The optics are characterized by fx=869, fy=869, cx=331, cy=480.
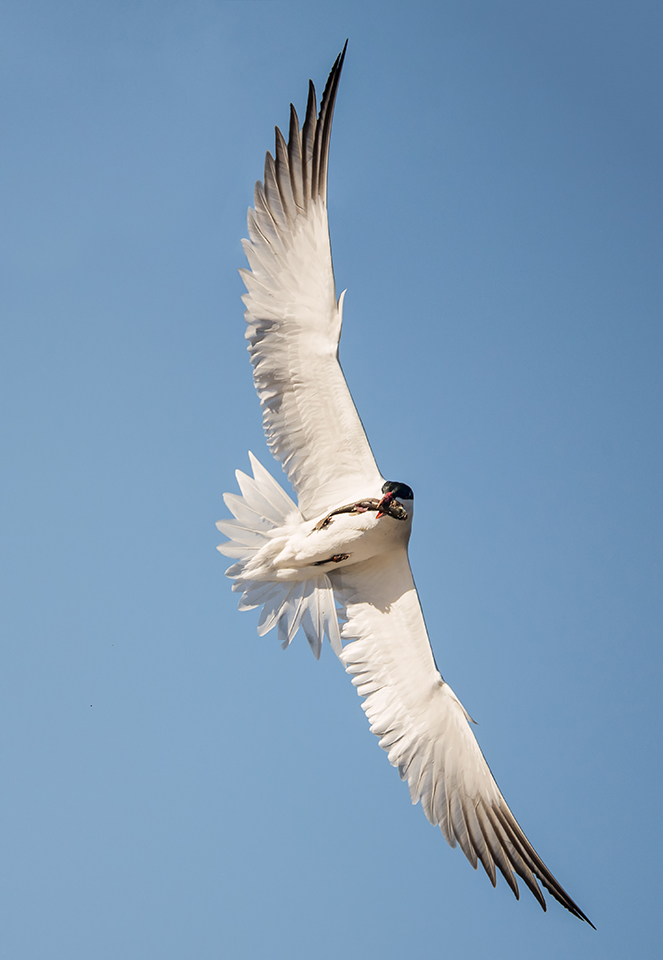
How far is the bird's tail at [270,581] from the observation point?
22.5 feet

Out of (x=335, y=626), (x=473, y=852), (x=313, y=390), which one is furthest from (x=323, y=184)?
(x=473, y=852)

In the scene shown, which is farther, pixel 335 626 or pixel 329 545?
pixel 335 626

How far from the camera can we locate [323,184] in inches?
250

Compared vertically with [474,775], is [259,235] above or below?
above

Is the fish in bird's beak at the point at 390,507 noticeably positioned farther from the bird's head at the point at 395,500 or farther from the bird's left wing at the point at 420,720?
the bird's left wing at the point at 420,720

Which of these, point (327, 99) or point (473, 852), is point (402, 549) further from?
point (327, 99)

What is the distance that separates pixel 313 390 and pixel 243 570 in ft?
5.15

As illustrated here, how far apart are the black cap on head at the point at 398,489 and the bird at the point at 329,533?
2cm

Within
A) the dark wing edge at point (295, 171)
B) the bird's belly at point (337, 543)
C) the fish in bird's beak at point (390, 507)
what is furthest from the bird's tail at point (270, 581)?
the dark wing edge at point (295, 171)

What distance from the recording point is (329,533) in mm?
6613

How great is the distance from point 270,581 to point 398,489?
1.39 metres

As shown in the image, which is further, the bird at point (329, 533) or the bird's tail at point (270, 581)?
the bird's tail at point (270, 581)

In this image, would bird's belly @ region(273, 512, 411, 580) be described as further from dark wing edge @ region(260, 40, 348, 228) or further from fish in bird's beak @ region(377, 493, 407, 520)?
dark wing edge @ region(260, 40, 348, 228)

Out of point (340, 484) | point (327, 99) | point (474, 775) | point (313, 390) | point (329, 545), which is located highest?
point (327, 99)
